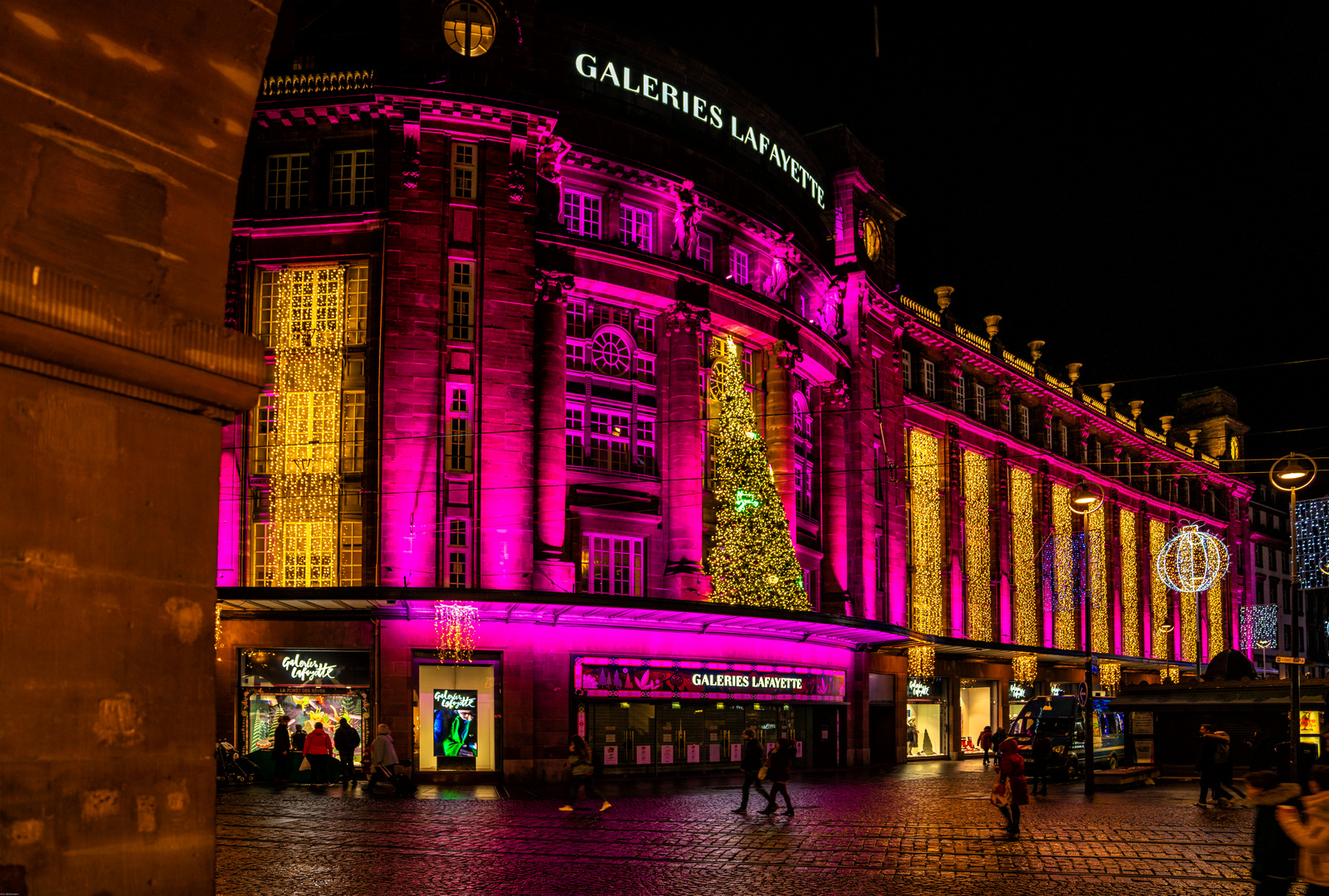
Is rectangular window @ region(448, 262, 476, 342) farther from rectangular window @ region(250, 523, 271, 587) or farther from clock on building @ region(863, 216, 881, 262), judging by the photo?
clock on building @ region(863, 216, 881, 262)

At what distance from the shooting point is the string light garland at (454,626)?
110 ft

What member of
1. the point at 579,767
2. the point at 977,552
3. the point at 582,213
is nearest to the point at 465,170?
the point at 582,213

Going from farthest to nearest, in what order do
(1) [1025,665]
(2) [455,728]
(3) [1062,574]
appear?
1. (3) [1062,574]
2. (1) [1025,665]
3. (2) [455,728]

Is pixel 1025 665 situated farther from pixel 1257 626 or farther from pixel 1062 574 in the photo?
pixel 1257 626

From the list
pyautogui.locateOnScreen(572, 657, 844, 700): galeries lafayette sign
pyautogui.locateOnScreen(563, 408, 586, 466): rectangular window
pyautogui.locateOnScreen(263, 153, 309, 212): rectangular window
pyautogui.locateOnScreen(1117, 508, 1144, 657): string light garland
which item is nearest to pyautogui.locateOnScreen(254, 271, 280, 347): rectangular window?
pyautogui.locateOnScreen(263, 153, 309, 212): rectangular window

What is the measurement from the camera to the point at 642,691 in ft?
123

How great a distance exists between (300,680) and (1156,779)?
2367 cm

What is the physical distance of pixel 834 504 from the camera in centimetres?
4812

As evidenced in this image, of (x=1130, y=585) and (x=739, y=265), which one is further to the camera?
(x=1130, y=585)

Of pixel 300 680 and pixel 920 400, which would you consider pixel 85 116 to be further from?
pixel 920 400

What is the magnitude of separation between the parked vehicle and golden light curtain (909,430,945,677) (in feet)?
36.0

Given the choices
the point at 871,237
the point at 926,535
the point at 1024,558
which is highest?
Answer: the point at 871,237

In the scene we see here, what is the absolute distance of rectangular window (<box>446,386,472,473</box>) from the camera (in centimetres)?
3519

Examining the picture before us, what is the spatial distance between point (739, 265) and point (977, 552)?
23.2 meters
